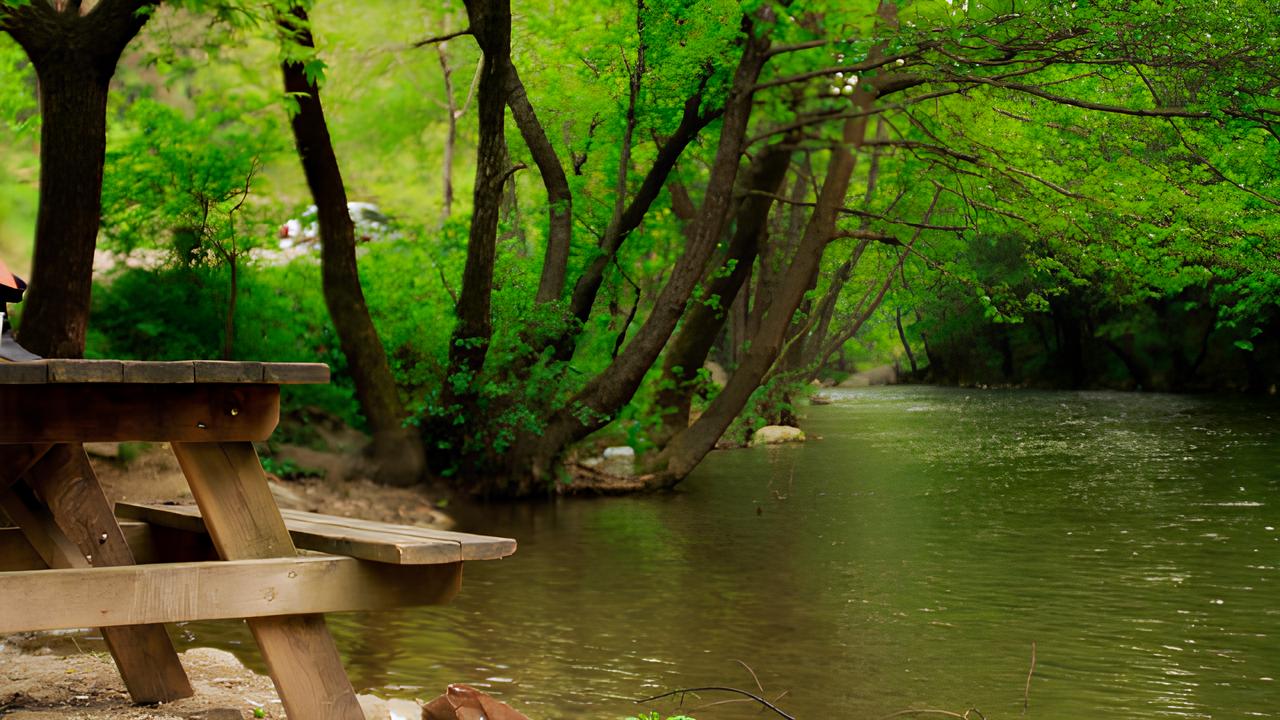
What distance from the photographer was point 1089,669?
25.6 ft

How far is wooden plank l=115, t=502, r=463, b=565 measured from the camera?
12.7ft

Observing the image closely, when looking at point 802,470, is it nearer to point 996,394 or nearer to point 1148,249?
point 1148,249

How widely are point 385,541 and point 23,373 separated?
45.4 inches

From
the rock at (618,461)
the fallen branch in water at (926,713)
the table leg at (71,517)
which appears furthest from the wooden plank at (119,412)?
the rock at (618,461)

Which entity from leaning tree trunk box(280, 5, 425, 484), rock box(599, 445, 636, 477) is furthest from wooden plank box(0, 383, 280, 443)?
rock box(599, 445, 636, 477)

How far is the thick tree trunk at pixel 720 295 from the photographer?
16859mm

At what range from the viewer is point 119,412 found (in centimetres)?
388

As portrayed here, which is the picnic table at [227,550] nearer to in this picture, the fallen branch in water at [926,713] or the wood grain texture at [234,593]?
the wood grain texture at [234,593]

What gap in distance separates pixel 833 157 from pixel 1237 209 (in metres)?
5.84

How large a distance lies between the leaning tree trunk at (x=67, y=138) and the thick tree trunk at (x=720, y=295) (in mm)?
8349

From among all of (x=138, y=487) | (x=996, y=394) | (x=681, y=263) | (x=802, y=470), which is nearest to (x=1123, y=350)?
(x=996, y=394)

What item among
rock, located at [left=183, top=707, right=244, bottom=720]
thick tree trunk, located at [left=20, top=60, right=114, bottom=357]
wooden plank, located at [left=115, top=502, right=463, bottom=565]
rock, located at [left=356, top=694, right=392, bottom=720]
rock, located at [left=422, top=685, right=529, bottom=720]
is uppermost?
thick tree trunk, located at [left=20, top=60, right=114, bottom=357]

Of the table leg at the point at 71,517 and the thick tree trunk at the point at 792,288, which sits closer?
the table leg at the point at 71,517

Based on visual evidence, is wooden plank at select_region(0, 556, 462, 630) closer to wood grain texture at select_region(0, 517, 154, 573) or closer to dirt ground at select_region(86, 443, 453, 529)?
wood grain texture at select_region(0, 517, 154, 573)
